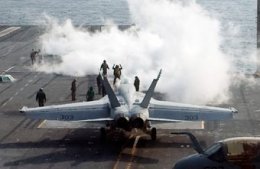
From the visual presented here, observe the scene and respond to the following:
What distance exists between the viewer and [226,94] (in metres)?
43.5

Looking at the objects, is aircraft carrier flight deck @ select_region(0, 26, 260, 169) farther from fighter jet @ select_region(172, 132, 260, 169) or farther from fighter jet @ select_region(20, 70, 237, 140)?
fighter jet @ select_region(172, 132, 260, 169)

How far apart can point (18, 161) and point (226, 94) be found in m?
20.1

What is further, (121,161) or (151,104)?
(151,104)

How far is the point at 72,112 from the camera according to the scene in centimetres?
3105

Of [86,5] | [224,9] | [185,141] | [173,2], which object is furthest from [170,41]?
[86,5]

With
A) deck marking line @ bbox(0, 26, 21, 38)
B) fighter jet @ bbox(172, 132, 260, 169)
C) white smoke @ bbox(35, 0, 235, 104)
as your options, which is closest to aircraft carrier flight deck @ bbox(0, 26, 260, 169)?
white smoke @ bbox(35, 0, 235, 104)

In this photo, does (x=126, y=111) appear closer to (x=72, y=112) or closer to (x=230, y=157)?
(x=72, y=112)

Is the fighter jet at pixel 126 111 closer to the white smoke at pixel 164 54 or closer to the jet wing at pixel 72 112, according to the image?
the jet wing at pixel 72 112

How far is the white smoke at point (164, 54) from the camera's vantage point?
44016 millimetres

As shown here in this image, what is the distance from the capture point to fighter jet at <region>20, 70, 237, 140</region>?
29.7 m

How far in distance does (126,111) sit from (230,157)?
30.3 feet

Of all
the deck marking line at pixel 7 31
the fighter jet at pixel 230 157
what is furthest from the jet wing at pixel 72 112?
the deck marking line at pixel 7 31

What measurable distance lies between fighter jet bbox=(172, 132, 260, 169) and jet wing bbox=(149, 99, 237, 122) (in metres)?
9.10

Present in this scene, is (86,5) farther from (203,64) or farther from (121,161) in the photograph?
(121,161)
